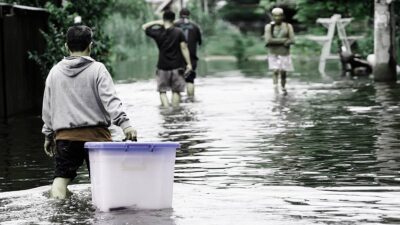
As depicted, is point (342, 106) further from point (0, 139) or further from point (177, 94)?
point (0, 139)

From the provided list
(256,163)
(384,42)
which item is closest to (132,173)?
(256,163)

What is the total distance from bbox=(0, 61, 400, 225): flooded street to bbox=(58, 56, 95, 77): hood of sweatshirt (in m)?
1.02

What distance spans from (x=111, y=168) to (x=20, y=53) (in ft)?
36.8

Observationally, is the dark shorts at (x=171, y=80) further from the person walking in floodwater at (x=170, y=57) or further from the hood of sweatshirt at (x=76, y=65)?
the hood of sweatshirt at (x=76, y=65)

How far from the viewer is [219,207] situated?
Answer: 28.8ft

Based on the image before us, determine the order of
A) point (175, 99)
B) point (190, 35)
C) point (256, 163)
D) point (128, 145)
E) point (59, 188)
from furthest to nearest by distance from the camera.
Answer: point (190, 35), point (175, 99), point (256, 163), point (59, 188), point (128, 145)

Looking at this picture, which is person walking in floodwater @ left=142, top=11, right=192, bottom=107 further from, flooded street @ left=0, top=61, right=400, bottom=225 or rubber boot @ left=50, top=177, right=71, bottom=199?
rubber boot @ left=50, top=177, right=71, bottom=199

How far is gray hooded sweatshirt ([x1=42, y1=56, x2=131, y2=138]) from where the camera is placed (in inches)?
356

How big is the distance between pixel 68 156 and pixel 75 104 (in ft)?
1.37

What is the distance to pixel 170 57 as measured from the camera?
65.3 feet

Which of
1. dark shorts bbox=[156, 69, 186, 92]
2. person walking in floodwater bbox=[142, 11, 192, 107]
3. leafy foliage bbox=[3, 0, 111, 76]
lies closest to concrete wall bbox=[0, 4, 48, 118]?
leafy foliage bbox=[3, 0, 111, 76]

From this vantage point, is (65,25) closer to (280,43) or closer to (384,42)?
(280,43)

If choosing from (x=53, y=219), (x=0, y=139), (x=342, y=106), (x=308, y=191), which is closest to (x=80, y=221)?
(x=53, y=219)

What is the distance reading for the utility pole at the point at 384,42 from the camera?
2414 centimetres
